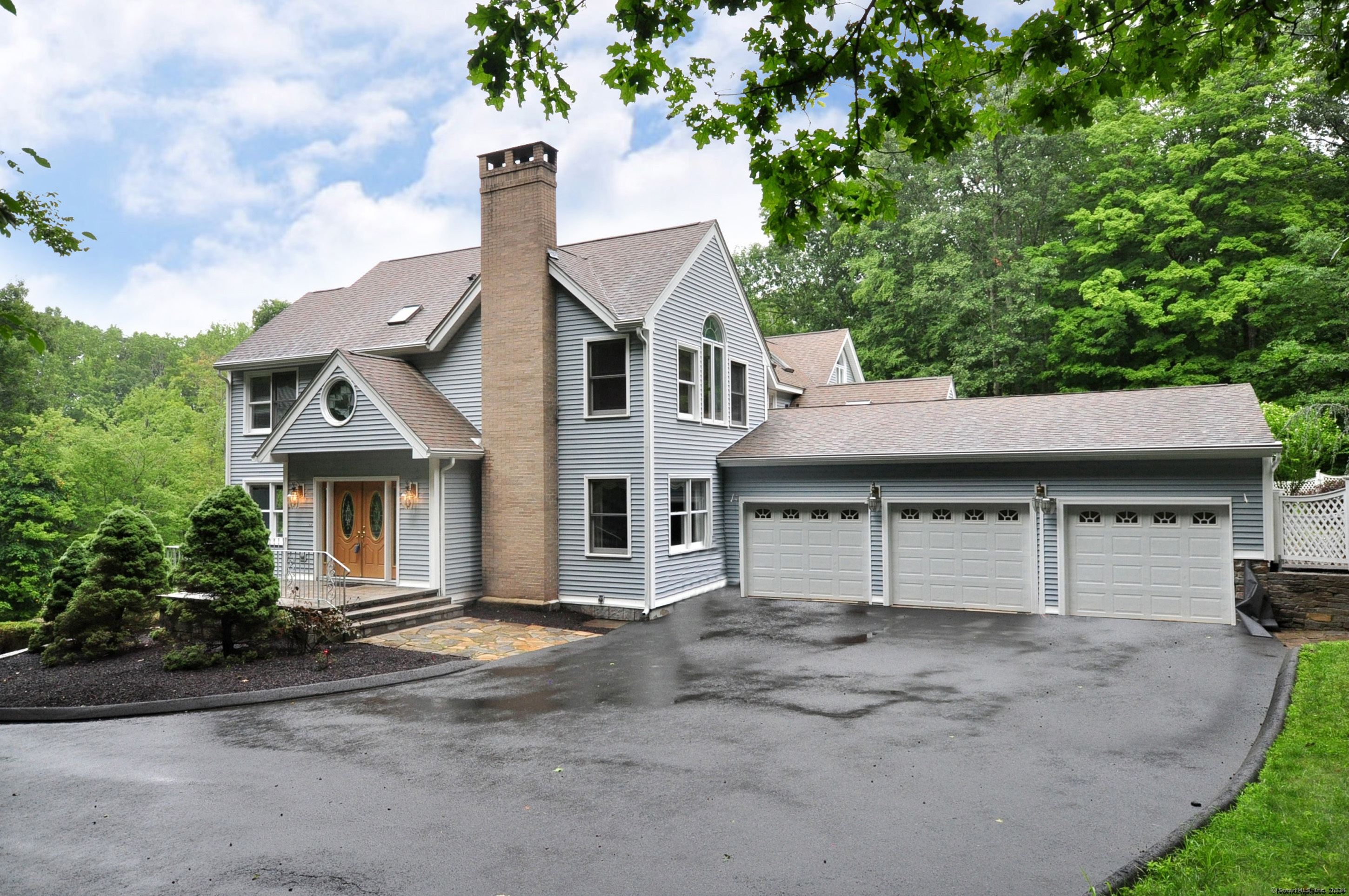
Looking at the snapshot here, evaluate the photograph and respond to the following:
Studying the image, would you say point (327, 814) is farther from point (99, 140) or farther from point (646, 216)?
point (646, 216)

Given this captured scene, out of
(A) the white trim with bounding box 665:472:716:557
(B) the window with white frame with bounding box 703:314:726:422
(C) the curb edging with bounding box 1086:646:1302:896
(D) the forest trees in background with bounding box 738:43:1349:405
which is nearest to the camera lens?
(C) the curb edging with bounding box 1086:646:1302:896

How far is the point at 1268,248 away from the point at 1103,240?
16.5 feet

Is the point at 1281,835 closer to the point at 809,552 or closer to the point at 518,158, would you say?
the point at 809,552

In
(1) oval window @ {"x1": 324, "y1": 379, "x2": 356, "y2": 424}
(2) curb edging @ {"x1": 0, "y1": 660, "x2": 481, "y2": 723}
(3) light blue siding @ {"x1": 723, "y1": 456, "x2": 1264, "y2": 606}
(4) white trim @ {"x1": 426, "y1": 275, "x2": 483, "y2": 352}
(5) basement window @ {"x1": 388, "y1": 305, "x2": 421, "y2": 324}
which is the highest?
(5) basement window @ {"x1": 388, "y1": 305, "x2": 421, "y2": 324}

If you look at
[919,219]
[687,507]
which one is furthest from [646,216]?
[687,507]

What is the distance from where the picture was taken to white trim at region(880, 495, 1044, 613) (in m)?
15.2

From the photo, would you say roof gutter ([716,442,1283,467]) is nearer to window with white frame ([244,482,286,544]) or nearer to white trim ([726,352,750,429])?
white trim ([726,352,750,429])

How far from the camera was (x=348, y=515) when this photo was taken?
17234 millimetres

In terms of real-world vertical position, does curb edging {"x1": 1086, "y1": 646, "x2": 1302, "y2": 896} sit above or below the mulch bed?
above

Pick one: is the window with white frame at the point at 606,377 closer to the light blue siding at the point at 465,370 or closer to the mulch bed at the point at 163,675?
the light blue siding at the point at 465,370

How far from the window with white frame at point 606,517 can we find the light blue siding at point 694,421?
70cm

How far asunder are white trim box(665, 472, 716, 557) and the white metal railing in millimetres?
6057

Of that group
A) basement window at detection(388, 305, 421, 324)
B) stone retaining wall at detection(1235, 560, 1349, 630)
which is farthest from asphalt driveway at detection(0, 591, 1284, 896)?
basement window at detection(388, 305, 421, 324)

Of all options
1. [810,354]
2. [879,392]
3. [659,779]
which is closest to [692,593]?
[659,779]
